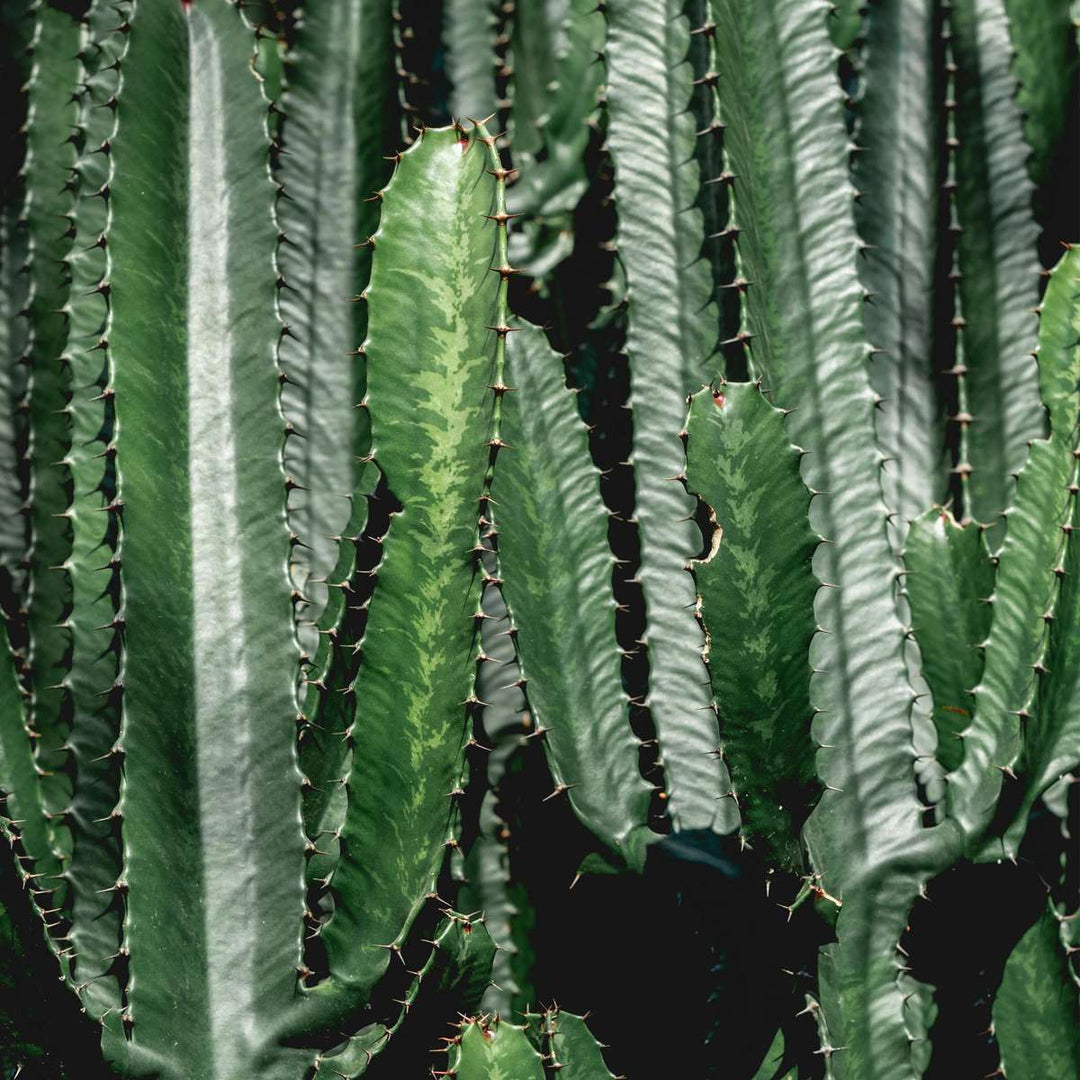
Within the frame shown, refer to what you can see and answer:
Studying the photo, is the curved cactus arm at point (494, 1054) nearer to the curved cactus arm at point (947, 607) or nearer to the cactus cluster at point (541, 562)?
the cactus cluster at point (541, 562)

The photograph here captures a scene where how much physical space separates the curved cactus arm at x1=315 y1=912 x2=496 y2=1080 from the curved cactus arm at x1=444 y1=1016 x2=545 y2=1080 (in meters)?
0.10

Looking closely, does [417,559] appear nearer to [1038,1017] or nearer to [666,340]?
[666,340]

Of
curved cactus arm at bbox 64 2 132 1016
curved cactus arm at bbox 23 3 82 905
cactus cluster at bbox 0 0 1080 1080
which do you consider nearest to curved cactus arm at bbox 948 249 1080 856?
cactus cluster at bbox 0 0 1080 1080

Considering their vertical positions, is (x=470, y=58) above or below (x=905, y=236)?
above

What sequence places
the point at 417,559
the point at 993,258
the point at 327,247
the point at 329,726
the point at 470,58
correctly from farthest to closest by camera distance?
1. the point at 470,58
2. the point at 993,258
3. the point at 327,247
4. the point at 329,726
5. the point at 417,559

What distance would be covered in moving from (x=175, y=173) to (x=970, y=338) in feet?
4.34

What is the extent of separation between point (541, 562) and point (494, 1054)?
25.8 inches

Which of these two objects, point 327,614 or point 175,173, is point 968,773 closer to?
point 327,614

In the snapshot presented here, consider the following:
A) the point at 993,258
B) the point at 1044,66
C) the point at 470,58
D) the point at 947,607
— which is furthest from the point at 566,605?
the point at 1044,66

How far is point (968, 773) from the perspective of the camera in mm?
1797

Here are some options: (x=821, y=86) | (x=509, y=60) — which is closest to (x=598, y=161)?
(x=509, y=60)

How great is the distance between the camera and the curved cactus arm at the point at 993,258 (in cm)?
215

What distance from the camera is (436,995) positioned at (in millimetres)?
1594

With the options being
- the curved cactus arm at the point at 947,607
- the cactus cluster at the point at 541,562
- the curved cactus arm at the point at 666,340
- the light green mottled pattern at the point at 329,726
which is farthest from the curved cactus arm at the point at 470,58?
the curved cactus arm at the point at 947,607
